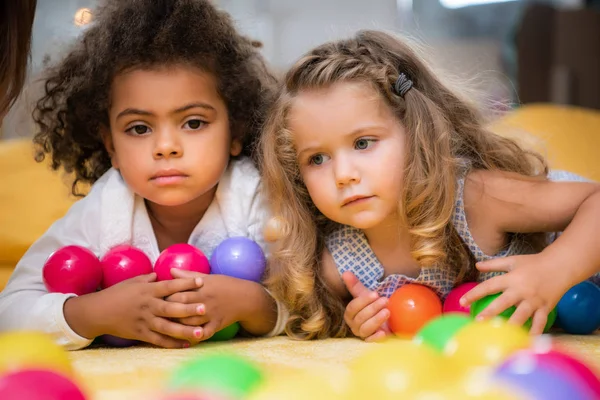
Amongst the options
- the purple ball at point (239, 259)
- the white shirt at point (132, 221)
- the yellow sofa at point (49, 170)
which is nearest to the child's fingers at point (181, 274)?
the purple ball at point (239, 259)

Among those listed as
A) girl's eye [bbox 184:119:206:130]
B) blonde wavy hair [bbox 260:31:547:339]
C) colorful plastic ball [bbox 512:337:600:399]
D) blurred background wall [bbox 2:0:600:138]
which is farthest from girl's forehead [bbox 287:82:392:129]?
blurred background wall [bbox 2:0:600:138]

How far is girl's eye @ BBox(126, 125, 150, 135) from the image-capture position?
149 cm

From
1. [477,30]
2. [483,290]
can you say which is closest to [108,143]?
[483,290]

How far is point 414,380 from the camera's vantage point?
0.61 meters

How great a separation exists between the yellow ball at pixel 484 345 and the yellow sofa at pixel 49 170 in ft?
3.30

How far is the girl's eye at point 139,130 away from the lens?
149 centimetres

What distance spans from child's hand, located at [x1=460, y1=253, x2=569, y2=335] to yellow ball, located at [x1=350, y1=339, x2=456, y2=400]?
536 millimetres

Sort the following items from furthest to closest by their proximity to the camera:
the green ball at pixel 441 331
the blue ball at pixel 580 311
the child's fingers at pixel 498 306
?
the blue ball at pixel 580 311, the child's fingers at pixel 498 306, the green ball at pixel 441 331

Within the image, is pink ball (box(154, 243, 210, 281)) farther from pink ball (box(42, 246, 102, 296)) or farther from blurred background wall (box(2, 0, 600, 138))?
blurred background wall (box(2, 0, 600, 138))

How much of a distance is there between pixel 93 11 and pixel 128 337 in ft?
2.47

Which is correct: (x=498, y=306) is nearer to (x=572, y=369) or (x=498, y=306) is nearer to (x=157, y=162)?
(x=572, y=369)

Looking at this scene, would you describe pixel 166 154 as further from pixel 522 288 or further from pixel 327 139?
pixel 522 288

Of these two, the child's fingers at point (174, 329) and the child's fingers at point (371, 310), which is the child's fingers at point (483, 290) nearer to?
the child's fingers at point (371, 310)

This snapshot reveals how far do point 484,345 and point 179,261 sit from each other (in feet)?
2.41
